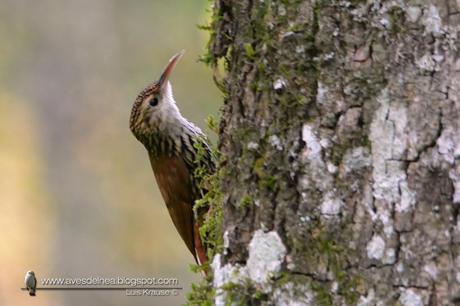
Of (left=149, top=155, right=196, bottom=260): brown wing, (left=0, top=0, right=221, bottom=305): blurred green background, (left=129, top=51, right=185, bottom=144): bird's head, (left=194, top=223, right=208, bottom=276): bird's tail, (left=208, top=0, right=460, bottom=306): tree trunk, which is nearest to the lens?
(left=208, top=0, right=460, bottom=306): tree trunk

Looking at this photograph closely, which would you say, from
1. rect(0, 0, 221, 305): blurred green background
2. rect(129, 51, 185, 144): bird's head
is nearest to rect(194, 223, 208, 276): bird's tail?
rect(129, 51, 185, 144): bird's head

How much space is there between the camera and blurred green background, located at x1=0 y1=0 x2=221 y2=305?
38.8 ft

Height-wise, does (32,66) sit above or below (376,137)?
above

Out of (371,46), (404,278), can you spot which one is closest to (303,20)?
(371,46)

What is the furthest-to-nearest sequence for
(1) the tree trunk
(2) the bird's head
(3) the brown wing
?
(2) the bird's head, (3) the brown wing, (1) the tree trunk

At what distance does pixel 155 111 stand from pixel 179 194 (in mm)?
646

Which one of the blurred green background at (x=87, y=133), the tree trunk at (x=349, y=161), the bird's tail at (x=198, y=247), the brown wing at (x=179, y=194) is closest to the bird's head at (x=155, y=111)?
the brown wing at (x=179, y=194)

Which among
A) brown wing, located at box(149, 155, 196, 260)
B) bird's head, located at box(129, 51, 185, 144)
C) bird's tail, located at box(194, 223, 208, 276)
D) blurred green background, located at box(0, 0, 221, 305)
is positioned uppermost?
blurred green background, located at box(0, 0, 221, 305)

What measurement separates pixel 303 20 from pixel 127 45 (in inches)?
377

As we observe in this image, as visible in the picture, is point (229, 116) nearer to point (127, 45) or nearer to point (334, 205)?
point (334, 205)

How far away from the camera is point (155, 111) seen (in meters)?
5.64

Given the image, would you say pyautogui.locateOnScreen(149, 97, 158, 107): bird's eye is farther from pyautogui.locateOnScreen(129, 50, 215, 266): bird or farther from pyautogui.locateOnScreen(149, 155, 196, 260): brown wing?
pyautogui.locateOnScreen(149, 155, 196, 260): brown wing

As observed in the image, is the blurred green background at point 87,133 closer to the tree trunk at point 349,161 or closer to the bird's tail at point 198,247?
the bird's tail at point 198,247

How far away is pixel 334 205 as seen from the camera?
277cm
